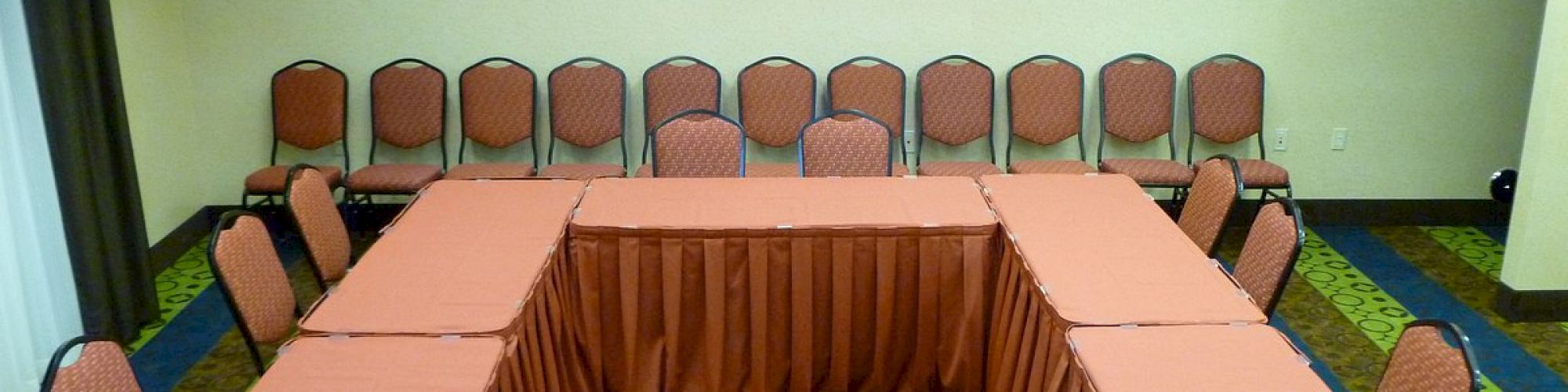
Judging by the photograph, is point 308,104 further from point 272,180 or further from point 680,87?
point 680,87

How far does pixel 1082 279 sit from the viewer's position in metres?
3.13

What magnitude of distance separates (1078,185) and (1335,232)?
7.60 feet

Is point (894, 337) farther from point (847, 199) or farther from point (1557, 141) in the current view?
point (1557, 141)

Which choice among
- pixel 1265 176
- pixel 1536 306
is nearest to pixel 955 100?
pixel 1265 176

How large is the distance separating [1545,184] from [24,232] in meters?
5.35

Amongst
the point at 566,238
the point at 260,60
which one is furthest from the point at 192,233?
the point at 566,238

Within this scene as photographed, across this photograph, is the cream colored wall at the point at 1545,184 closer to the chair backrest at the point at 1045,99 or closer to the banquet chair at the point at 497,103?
the chair backrest at the point at 1045,99

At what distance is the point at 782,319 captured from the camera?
362 cm

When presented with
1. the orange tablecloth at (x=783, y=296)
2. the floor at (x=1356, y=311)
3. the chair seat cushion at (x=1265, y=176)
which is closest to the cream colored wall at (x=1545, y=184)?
the floor at (x=1356, y=311)

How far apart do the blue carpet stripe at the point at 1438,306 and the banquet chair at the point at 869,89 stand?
2.10 meters

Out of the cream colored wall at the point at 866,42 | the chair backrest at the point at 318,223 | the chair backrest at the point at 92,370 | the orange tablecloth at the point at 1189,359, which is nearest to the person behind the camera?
the chair backrest at the point at 92,370

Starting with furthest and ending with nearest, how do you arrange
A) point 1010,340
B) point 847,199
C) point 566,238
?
1. point 847,199
2. point 566,238
3. point 1010,340

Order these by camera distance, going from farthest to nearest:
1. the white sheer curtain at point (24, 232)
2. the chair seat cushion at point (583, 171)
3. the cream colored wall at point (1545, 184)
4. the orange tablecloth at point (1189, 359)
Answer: the chair seat cushion at point (583, 171), the cream colored wall at point (1545, 184), the white sheer curtain at point (24, 232), the orange tablecloth at point (1189, 359)

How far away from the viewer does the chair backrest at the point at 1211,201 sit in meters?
3.75
